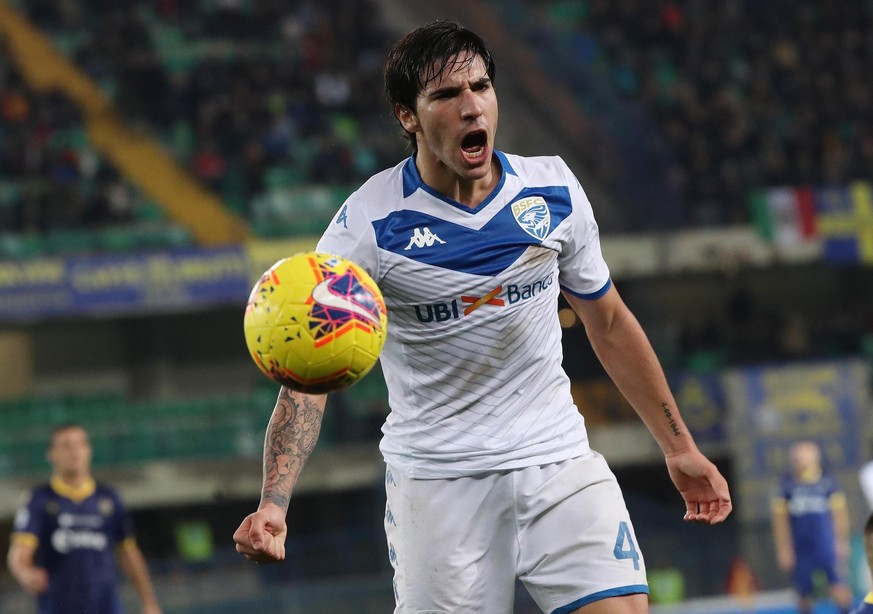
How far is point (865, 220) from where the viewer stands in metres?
20.8

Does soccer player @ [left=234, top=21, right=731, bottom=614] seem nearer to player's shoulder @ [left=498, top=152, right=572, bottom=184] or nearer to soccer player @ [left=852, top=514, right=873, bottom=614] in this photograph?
player's shoulder @ [left=498, top=152, right=572, bottom=184]

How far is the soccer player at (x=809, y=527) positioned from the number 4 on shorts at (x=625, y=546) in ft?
28.8

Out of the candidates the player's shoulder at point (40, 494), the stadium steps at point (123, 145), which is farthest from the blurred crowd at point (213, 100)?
the player's shoulder at point (40, 494)

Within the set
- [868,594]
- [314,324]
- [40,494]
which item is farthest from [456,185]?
[40,494]

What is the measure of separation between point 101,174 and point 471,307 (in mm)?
16905

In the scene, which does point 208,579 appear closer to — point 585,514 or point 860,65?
point 585,514

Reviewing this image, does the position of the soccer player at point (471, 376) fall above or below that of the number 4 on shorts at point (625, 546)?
above

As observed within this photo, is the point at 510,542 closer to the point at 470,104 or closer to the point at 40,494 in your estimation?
the point at 470,104

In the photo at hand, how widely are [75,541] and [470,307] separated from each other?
15.4ft

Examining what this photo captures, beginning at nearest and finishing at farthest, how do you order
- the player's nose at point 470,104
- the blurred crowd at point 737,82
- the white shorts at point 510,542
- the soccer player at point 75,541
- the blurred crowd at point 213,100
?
1. the player's nose at point 470,104
2. the white shorts at point 510,542
3. the soccer player at point 75,541
4. the blurred crowd at point 213,100
5. the blurred crowd at point 737,82

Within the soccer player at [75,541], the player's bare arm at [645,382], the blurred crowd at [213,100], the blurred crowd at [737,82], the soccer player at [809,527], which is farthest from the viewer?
the blurred crowd at [737,82]

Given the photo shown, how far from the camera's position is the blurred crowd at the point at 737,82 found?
21.2 m

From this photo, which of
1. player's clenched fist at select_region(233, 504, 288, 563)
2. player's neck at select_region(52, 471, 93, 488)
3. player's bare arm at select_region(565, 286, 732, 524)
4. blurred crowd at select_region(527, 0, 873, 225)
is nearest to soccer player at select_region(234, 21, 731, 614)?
player's clenched fist at select_region(233, 504, 288, 563)

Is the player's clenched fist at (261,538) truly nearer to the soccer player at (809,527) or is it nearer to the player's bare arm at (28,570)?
the player's bare arm at (28,570)
